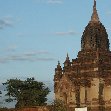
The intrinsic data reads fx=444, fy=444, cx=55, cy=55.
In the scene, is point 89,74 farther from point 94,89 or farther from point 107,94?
point 107,94

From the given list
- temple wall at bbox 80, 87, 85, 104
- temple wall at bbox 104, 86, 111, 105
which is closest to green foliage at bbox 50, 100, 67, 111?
temple wall at bbox 80, 87, 85, 104

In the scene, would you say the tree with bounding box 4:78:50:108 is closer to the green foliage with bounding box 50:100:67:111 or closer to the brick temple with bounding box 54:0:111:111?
the brick temple with bounding box 54:0:111:111

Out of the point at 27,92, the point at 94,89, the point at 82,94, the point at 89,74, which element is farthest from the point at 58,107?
the point at 27,92

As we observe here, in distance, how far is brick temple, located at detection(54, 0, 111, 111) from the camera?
49500 millimetres

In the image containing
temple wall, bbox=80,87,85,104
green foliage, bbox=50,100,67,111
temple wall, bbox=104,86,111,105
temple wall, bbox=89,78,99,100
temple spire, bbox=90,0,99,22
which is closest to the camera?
green foliage, bbox=50,100,67,111

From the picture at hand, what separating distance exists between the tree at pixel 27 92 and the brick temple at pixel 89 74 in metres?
3.22

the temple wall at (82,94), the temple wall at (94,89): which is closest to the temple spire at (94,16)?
the temple wall at (94,89)

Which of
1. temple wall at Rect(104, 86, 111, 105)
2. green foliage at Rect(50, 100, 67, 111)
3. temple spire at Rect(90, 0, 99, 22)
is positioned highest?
temple spire at Rect(90, 0, 99, 22)

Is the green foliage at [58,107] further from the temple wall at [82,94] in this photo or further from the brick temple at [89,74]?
the temple wall at [82,94]

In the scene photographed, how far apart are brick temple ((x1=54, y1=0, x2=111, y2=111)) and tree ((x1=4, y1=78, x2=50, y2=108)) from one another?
3.22 m

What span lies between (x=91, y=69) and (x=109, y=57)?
3.28m

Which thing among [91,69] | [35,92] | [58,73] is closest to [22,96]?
[35,92]

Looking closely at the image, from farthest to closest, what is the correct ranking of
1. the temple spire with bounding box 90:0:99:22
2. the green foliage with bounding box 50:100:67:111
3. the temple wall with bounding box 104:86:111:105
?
the temple spire with bounding box 90:0:99:22, the temple wall with bounding box 104:86:111:105, the green foliage with bounding box 50:100:67:111

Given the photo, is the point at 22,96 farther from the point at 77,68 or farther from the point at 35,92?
the point at 77,68
